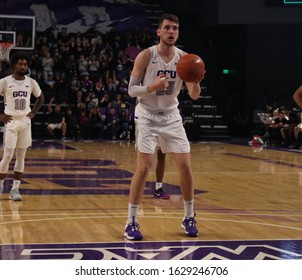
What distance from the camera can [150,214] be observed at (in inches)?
306

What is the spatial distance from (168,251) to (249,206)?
301 centimetres

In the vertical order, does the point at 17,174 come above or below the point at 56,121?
above

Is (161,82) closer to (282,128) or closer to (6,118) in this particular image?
(6,118)

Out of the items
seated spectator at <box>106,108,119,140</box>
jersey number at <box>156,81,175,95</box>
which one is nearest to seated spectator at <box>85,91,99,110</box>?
seated spectator at <box>106,108,119,140</box>

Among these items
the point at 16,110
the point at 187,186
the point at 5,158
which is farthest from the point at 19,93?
the point at 187,186

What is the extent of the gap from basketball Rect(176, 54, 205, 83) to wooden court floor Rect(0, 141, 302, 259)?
150 centimetres

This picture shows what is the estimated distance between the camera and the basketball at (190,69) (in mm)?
6156

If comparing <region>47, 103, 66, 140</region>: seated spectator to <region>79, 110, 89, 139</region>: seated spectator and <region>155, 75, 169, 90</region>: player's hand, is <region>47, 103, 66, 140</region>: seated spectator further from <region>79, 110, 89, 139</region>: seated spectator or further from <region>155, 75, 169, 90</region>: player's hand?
<region>155, 75, 169, 90</region>: player's hand

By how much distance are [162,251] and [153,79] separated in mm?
1694

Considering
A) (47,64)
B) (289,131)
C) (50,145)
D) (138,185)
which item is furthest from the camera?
(47,64)

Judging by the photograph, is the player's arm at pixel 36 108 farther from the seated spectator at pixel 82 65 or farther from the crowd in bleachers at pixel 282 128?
the seated spectator at pixel 82 65

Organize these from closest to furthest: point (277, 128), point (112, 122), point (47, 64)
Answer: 1. point (277, 128)
2. point (112, 122)
3. point (47, 64)

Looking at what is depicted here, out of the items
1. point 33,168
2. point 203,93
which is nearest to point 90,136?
point 203,93

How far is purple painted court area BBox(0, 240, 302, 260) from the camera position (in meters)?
5.43
